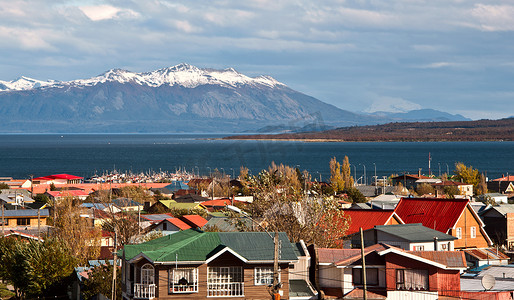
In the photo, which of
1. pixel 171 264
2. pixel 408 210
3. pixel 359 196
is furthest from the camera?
pixel 359 196

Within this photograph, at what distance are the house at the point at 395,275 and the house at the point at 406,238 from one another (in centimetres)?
674

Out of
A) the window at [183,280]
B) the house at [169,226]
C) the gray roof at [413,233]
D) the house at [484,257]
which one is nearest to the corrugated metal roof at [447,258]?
the gray roof at [413,233]

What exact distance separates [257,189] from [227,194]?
49.8 metres

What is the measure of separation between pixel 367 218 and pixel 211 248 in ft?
53.6

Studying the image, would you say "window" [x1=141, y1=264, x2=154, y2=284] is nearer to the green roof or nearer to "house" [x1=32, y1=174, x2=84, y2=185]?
the green roof

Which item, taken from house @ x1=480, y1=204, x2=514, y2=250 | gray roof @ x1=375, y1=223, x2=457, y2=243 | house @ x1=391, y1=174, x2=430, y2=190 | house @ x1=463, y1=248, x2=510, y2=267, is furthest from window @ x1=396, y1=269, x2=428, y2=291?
house @ x1=391, y1=174, x2=430, y2=190

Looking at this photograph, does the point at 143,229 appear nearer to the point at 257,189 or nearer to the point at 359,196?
the point at 257,189

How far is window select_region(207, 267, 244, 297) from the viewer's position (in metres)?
24.8

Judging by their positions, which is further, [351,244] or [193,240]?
[351,244]

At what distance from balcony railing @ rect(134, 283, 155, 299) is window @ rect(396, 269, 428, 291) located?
27.0 feet

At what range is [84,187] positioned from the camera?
95250 millimetres

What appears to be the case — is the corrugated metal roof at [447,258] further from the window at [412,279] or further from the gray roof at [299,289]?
the gray roof at [299,289]

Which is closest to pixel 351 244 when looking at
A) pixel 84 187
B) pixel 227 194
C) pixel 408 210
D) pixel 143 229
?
pixel 408 210

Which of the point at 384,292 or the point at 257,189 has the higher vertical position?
the point at 257,189
